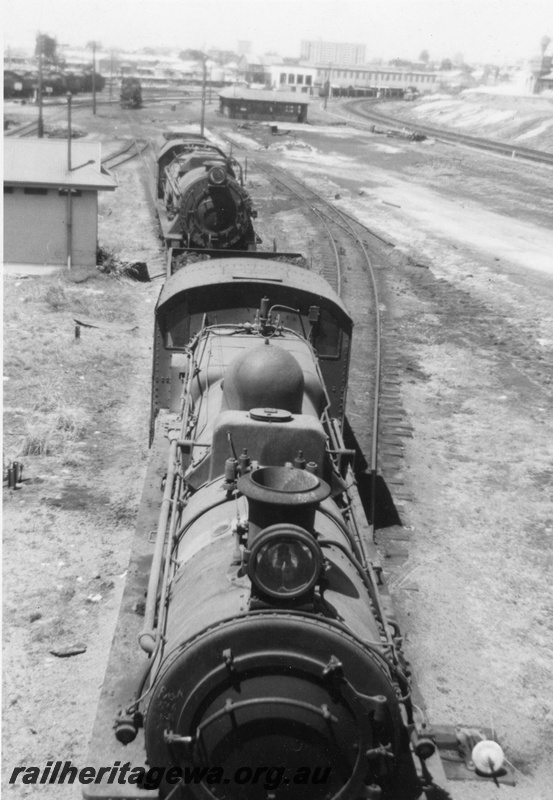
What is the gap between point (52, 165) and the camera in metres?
24.2

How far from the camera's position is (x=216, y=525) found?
682 cm

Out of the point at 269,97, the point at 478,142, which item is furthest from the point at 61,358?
the point at 269,97

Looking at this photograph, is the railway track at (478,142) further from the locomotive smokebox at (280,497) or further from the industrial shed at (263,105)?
the locomotive smokebox at (280,497)

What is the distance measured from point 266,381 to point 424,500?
18.9ft

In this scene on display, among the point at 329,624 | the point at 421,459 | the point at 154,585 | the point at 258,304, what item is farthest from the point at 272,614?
the point at 421,459

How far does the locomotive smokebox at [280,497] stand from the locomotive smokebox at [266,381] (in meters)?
1.86

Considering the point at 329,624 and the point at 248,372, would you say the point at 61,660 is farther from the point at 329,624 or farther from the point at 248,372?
the point at 329,624

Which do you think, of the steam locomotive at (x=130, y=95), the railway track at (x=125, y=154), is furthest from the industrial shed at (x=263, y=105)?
the railway track at (x=125, y=154)

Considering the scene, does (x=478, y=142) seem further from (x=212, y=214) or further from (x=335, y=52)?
(x=335, y=52)

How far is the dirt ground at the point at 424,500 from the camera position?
8.27 meters

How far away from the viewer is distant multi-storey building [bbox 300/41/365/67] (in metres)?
177

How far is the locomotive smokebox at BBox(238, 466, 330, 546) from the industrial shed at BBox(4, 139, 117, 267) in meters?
19.1

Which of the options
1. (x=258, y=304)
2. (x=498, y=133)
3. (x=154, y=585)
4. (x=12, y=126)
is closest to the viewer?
(x=154, y=585)

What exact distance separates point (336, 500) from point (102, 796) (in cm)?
346
